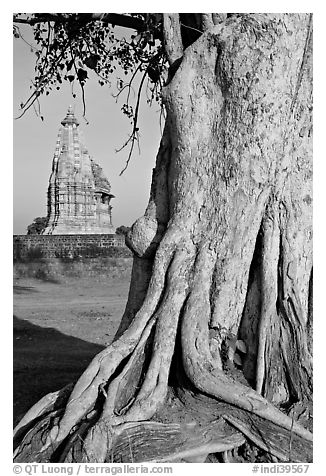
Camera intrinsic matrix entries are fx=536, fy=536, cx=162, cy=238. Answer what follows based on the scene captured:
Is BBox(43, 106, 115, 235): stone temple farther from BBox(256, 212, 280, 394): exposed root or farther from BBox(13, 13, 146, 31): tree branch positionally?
BBox(256, 212, 280, 394): exposed root

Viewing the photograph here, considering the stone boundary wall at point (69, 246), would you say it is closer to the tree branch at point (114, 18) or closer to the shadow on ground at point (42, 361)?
the shadow on ground at point (42, 361)

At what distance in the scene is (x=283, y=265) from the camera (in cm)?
423

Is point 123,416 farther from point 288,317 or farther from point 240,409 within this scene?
point 288,317

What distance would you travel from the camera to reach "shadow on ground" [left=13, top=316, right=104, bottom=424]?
586cm

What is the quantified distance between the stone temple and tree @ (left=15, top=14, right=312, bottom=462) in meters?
15.0

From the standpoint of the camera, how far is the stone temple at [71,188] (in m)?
19.0

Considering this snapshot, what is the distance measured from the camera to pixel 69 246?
52.3 feet

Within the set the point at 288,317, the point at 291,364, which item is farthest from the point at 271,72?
the point at 291,364

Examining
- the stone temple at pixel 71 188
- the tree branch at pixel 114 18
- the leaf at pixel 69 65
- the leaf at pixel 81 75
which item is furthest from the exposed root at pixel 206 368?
the stone temple at pixel 71 188

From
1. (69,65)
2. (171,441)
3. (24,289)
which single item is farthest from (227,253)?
(24,289)

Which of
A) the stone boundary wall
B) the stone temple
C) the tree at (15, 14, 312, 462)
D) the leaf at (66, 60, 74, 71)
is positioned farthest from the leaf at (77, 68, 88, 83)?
the stone temple

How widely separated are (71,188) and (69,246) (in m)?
3.91

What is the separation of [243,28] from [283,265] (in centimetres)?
185

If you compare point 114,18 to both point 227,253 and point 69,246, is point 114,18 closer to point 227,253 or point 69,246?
point 227,253
